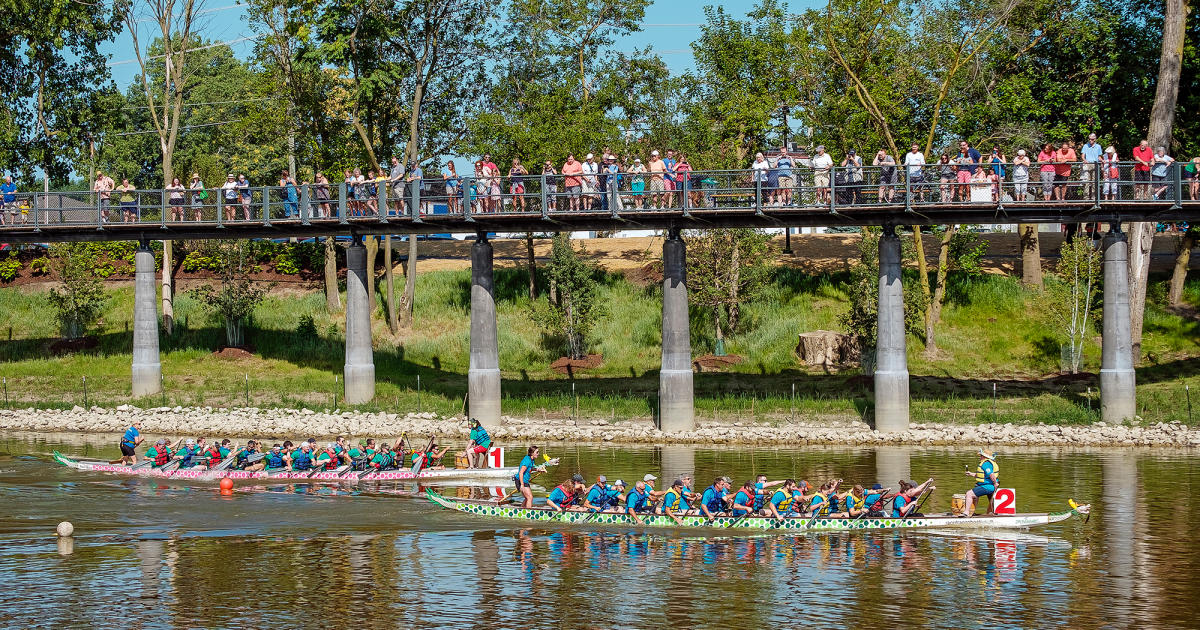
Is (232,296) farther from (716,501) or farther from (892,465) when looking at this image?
(716,501)

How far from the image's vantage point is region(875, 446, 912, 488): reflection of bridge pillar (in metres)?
37.3

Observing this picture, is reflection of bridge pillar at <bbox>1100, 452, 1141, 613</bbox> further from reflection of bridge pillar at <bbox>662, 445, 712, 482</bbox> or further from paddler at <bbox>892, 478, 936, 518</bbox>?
reflection of bridge pillar at <bbox>662, 445, 712, 482</bbox>

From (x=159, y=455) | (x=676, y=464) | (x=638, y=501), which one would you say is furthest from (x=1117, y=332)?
(x=159, y=455)

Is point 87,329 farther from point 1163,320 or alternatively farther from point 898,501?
point 1163,320

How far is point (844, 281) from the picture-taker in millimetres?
66625

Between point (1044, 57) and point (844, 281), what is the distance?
50.6 ft

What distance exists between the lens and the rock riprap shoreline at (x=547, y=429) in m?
44.5

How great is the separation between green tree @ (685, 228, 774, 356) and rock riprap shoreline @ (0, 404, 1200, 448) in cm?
1365

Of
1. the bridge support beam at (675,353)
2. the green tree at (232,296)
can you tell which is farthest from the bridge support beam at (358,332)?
the green tree at (232,296)

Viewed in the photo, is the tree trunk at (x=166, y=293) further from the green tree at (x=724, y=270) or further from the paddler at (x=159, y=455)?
the green tree at (x=724, y=270)

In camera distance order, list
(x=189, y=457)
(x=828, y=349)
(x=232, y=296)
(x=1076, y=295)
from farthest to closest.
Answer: (x=232, y=296) < (x=828, y=349) < (x=1076, y=295) < (x=189, y=457)

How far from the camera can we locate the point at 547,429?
48438 mm

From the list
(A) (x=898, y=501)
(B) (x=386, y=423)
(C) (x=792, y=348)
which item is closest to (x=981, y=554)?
(A) (x=898, y=501)

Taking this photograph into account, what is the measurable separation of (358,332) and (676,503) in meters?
22.6
